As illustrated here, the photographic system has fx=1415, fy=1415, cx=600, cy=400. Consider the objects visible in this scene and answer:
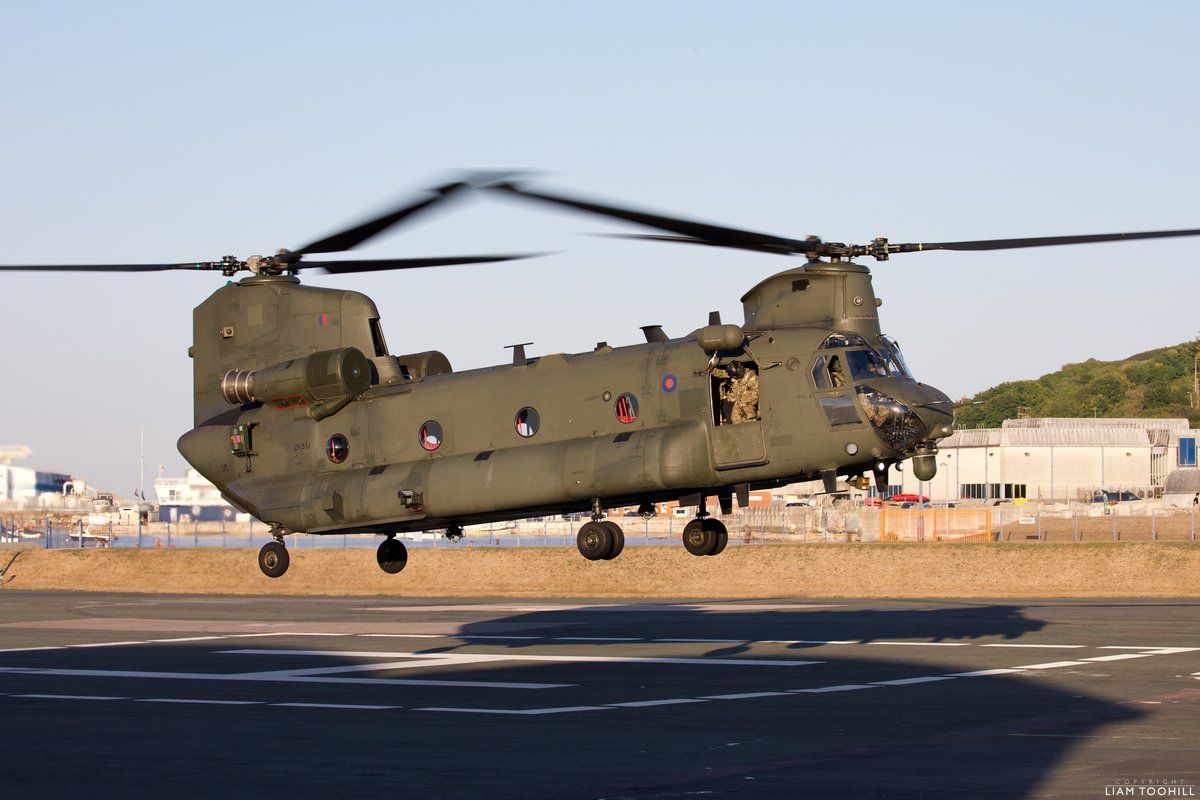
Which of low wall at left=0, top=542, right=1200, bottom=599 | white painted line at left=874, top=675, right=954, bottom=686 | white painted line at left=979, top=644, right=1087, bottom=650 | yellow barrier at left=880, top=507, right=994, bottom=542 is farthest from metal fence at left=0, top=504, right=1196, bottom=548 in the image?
white painted line at left=874, top=675, right=954, bottom=686

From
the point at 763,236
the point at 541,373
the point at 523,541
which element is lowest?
the point at 523,541

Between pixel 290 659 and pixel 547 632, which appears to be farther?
pixel 547 632

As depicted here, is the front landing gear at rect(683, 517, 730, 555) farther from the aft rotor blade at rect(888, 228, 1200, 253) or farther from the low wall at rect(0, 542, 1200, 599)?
the low wall at rect(0, 542, 1200, 599)

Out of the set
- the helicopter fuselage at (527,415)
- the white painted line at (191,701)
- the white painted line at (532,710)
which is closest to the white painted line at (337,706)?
the white painted line at (191,701)

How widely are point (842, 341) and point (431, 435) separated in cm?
807

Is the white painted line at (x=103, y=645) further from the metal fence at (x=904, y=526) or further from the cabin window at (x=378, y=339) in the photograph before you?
the metal fence at (x=904, y=526)

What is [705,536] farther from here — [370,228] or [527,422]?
[370,228]

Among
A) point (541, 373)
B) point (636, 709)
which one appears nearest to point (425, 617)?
point (541, 373)

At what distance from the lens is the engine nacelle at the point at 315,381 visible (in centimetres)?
2755

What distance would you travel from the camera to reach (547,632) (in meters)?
39.3

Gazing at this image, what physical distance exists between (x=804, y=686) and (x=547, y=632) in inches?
601

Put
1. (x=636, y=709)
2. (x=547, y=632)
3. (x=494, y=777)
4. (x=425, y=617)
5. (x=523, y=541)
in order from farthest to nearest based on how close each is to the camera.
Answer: (x=523, y=541) < (x=425, y=617) < (x=547, y=632) < (x=636, y=709) < (x=494, y=777)

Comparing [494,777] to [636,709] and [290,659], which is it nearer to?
[636,709]

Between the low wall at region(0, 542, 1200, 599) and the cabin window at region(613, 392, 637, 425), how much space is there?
29.4 m
